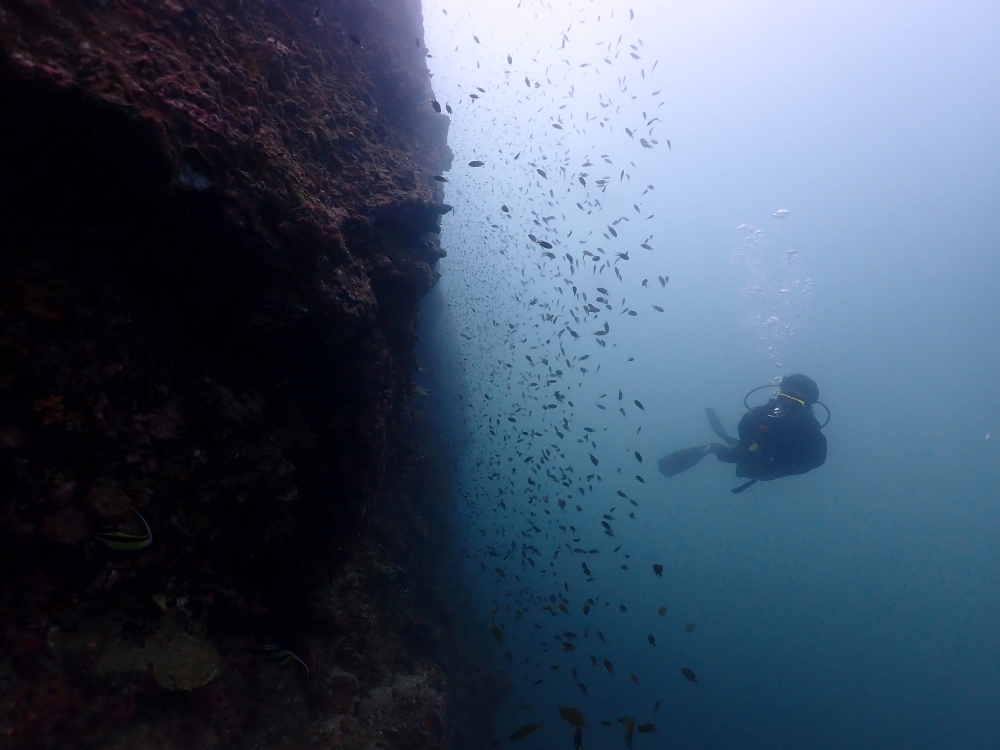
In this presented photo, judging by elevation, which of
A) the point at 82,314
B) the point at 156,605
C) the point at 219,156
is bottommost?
the point at 156,605

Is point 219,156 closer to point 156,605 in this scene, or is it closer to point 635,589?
point 156,605

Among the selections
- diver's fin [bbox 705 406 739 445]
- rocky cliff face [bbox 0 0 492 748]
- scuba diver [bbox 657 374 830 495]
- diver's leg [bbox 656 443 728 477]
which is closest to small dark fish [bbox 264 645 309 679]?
rocky cliff face [bbox 0 0 492 748]

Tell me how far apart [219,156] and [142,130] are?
0.61 m

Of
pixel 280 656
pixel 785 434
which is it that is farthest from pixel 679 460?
pixel 280 656

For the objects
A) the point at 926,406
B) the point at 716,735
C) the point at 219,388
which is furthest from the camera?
the point at 926,406

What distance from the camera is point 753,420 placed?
12172mm

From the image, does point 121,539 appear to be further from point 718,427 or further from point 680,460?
point 718,427

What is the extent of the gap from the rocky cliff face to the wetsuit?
9986 millimetres

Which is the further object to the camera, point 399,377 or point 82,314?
point 399,377

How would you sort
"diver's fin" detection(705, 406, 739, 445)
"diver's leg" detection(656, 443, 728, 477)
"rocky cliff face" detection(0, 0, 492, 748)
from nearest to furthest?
"rocky cliff face" detection(0, 0, 492, 748) → "diver's fin" detection(705, 406, 739, 445) → "diver's leg" detection(656, 443, 728, 477)

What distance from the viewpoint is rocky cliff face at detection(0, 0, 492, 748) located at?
311 cm

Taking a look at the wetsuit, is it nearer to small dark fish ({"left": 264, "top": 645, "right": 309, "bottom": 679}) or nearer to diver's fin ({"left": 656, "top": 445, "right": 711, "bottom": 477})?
diver's fin ({"left": 656, "top": 445, "right": 711, "bottom": 477})

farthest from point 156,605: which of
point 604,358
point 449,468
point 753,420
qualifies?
point 604,358

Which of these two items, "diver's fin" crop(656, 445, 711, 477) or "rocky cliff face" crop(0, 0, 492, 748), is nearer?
"rocky cliff face" crop(0, 0, 492, 748)
